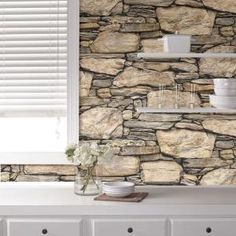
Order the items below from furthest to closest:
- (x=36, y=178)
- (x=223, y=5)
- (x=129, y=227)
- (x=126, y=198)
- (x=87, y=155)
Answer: (x=36, y=178), (x=223, y=5), (x=87, y=155), (x=126, y=198), (x=129, y=227)

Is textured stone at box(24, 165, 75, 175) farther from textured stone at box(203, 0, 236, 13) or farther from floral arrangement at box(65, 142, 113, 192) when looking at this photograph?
textured stone at box(203, 0, 236, 13)

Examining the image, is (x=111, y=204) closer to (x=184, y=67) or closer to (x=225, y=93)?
(x=225, y=93)

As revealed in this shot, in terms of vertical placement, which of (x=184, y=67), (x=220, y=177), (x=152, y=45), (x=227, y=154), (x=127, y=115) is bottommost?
(x=220, y=177)

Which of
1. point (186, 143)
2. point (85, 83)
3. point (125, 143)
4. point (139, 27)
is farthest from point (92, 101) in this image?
point (186, 143)

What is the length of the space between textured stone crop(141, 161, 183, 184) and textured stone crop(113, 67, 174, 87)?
1.78 ft

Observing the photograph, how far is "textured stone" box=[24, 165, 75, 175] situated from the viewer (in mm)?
3742

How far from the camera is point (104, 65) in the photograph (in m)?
3.67

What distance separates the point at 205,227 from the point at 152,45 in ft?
A: 4.17

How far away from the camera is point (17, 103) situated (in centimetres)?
370

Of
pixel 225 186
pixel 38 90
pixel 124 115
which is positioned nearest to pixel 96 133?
pixel 124 115

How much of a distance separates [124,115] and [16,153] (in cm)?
79

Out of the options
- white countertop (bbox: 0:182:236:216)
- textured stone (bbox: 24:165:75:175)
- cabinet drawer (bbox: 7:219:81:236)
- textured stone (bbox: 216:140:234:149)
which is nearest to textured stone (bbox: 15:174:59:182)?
textured stone (bbox: 24:165:75:175)

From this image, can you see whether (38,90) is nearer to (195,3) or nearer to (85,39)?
(85,39)

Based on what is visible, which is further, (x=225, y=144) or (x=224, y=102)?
(x=225, y=144)
